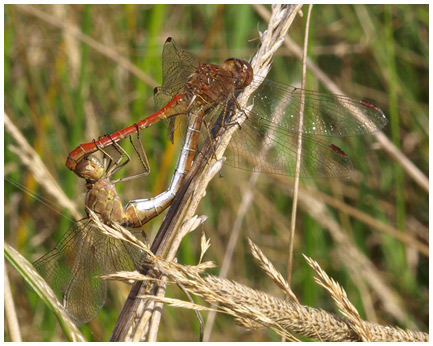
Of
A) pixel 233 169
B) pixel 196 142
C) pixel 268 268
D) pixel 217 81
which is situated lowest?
pixel 268 268

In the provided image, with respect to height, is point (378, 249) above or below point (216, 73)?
below

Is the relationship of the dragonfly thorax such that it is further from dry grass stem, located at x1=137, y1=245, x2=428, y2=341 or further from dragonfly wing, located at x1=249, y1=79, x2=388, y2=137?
dry grass stem, located at x1=137, y1=245, x2=428, y2=341

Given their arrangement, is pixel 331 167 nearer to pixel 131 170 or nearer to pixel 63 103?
pixel 131 170

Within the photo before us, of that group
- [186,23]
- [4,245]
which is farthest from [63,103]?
[4,245]

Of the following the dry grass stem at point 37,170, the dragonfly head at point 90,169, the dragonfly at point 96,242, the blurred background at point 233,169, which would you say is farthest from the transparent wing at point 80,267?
the blurred background at point 233,169

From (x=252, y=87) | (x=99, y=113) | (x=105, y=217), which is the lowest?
(x=105, y=217)

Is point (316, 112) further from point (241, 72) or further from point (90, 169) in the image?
point (90, 169)

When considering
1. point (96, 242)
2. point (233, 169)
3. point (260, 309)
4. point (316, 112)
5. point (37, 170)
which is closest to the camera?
point (260, 309)

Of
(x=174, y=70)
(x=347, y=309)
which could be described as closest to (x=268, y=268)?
(x=347, y=309)
